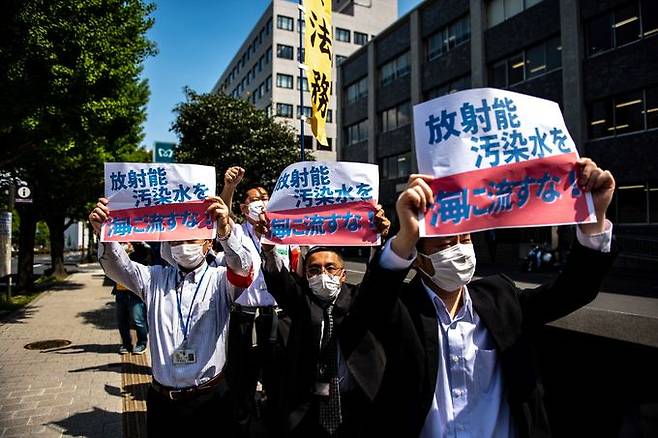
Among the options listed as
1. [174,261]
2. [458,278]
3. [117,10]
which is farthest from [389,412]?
[117,10]

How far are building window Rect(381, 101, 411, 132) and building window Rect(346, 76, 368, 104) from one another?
3.34 m

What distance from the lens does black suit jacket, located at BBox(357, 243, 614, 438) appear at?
6.56 ft

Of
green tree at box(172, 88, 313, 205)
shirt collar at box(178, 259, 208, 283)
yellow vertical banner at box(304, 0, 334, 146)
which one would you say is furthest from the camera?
green tree at box(172, 88, 313, 205)

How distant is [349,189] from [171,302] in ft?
4.54

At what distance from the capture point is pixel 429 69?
27.9 meters

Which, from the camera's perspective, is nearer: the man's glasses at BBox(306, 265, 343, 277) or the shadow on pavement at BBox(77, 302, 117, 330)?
the man's glasses at BBox(306, 265, 343, 277)

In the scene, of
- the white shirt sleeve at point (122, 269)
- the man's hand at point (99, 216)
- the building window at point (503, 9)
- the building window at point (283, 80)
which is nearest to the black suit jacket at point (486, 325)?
the white shirt sleeve at point (122, 269)

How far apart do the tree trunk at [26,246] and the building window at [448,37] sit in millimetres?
22350

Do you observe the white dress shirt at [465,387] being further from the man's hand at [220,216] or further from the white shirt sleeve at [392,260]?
the man's hand at [220,216]

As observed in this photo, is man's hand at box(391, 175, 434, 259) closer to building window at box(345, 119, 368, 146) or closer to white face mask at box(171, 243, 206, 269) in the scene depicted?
white face mask at box(171, 243, 206, 269)

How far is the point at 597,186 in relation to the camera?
191 centimetres

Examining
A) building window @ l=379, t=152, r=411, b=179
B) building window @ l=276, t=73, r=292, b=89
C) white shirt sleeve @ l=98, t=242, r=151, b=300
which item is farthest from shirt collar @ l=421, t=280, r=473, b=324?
building window @ l=276, t=73, r=292, b=89

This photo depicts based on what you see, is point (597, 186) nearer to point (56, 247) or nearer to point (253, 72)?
point (56, 247)

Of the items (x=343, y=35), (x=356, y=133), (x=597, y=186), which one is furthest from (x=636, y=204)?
(x=343, y=35)
